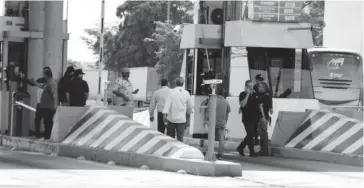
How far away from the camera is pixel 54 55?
21.8 metres

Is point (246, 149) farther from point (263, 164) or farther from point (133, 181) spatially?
point (133, 181)

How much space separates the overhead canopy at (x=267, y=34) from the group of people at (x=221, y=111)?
4.38 feet

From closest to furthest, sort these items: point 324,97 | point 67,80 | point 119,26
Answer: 1. point 67,80
2. point 324,97
3. point 119,26

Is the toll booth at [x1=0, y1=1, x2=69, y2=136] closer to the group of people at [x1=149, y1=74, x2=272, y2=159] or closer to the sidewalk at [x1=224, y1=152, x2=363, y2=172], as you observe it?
the group of people at [x1=149, y1=74, x2=272, y2=159]

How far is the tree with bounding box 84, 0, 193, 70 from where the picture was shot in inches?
2665

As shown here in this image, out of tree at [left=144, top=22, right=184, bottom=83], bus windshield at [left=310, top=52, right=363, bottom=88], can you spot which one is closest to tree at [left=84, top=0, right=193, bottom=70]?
tree at [left=144, top=22, right=184, bottom=83]

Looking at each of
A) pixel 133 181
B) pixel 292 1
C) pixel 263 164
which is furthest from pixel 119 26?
pixel 133 181

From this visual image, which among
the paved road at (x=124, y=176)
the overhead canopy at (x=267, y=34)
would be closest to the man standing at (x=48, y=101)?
the paved road at (x=124, y=176)

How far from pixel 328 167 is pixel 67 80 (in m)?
5.92

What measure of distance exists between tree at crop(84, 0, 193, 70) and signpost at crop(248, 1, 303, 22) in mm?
44003

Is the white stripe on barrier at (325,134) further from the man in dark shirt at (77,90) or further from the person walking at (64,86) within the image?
the person walking at (64,86)

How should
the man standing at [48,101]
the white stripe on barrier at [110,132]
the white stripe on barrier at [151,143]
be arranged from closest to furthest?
the white stripe on barrier at [151,143] → the white stripe on barrier at [110,132] → the man standing at [48,101]

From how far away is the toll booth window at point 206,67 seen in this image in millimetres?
22109

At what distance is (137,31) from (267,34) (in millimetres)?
46597
